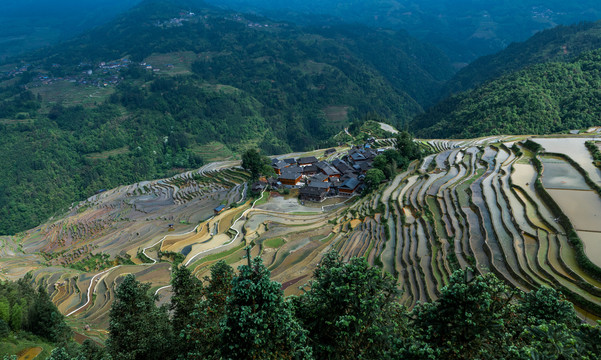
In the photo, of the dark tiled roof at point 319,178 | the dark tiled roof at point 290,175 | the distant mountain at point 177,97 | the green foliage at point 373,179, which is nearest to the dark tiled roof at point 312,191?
the dark tiled roof at point 319,178

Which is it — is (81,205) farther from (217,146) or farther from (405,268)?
(405,268)

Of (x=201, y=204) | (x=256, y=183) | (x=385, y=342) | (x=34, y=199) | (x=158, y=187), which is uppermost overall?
(x=385, y=342)

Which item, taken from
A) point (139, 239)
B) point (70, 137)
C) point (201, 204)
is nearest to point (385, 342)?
point (139, 239)

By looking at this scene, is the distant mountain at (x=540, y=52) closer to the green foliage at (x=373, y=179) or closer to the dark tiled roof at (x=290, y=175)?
the green foliage at (x=373, y=179)

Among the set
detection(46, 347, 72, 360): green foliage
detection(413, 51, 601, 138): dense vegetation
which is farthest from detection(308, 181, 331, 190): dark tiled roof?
detection(46, 347, 72, 360): green foliage

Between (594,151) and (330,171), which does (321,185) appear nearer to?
(330,171)

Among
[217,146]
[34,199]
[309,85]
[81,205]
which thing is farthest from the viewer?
[309,85]

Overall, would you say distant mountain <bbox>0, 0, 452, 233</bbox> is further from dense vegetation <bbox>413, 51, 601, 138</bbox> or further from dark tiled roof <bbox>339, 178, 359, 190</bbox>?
dark tiled roof <bbox>339, 178, 359, 190</bbox>
